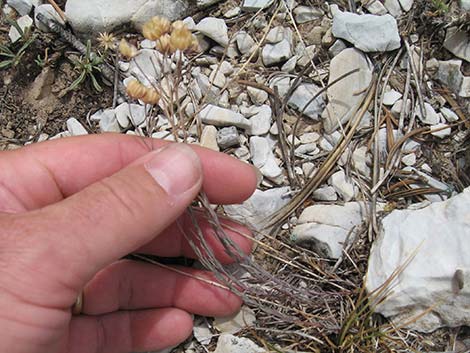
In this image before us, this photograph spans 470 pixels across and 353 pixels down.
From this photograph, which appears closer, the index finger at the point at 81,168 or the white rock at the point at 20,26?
the index finger at the point at 81,168

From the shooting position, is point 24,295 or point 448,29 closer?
point 24,295

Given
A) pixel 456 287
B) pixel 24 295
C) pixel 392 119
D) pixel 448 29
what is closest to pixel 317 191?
pixel 392 119

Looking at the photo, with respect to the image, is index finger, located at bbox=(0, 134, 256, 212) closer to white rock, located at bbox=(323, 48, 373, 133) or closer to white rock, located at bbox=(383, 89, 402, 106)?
white rock, located at bbox=(323, 48, 373, 133)

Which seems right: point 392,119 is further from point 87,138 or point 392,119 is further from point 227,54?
point 87,138

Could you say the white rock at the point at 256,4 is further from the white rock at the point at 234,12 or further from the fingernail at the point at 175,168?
the fingernail at the point at 175,168

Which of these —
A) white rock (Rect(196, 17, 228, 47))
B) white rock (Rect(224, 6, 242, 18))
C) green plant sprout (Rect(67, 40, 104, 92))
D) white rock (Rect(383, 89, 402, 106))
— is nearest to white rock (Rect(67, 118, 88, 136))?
green plant sprout (Rect(67, 40, 104, 92))

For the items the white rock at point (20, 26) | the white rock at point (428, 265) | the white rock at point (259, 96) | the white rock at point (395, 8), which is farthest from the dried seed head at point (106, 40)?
the white rock at point (428, 265)

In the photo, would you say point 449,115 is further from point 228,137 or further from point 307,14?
point 228,137
